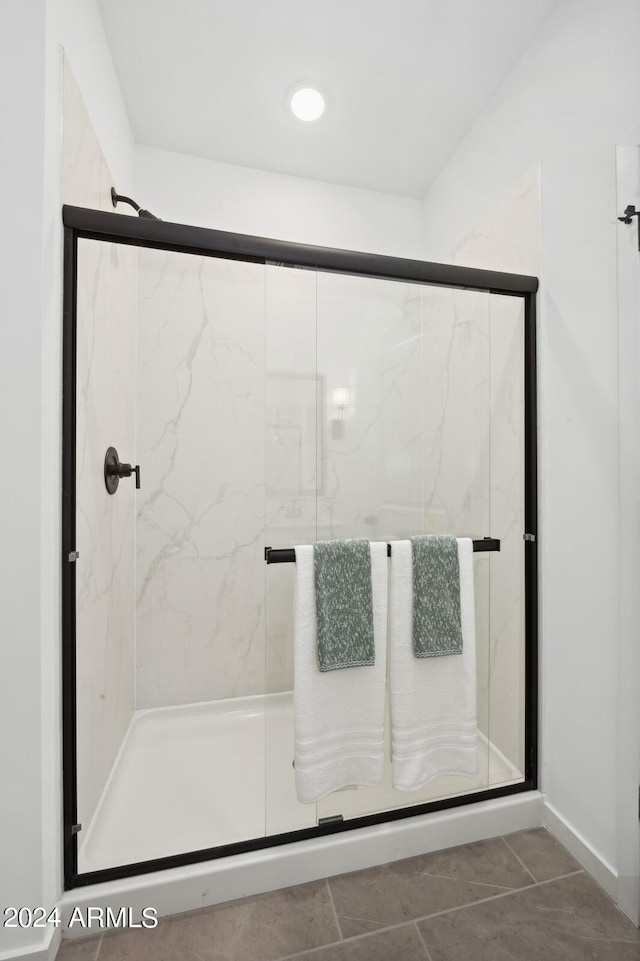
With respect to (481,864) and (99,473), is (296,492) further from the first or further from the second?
(481,864)

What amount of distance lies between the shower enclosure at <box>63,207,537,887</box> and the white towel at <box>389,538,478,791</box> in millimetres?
76

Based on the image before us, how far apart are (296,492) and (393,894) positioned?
109 centimetres

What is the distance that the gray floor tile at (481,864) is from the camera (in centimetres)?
126

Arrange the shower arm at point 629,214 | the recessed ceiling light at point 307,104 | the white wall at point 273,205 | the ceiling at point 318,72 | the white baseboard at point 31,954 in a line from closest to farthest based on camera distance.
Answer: the white baseboard at point 31,954 → the shower arm at point 629,214 → the ceiling at point 318,72 → the recessed ceiling light at point 307,104 → the white wall at point 273,205

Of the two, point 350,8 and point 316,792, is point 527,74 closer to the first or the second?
point 350,8

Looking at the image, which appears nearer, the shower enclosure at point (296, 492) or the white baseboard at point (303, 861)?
the white baseboard at point (303, 861)

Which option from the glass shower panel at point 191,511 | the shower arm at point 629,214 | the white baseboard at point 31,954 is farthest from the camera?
the glass shower panel at point 191,511

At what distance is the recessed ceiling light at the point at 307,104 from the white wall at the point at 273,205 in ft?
1.31

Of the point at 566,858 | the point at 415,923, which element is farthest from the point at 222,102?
the point at 566,858

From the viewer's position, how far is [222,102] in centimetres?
179

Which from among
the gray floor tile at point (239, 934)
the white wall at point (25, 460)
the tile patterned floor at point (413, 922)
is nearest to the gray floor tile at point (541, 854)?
the tile patterned floor at point (413, 922)

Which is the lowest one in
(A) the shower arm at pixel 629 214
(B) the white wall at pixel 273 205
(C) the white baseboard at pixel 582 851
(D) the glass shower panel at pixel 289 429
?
(C) the white baseboard at pixel 582 851

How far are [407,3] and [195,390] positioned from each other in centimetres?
152

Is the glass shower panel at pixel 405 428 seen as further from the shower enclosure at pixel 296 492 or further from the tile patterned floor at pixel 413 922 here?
the tile patterned floor at pixel 413 922
